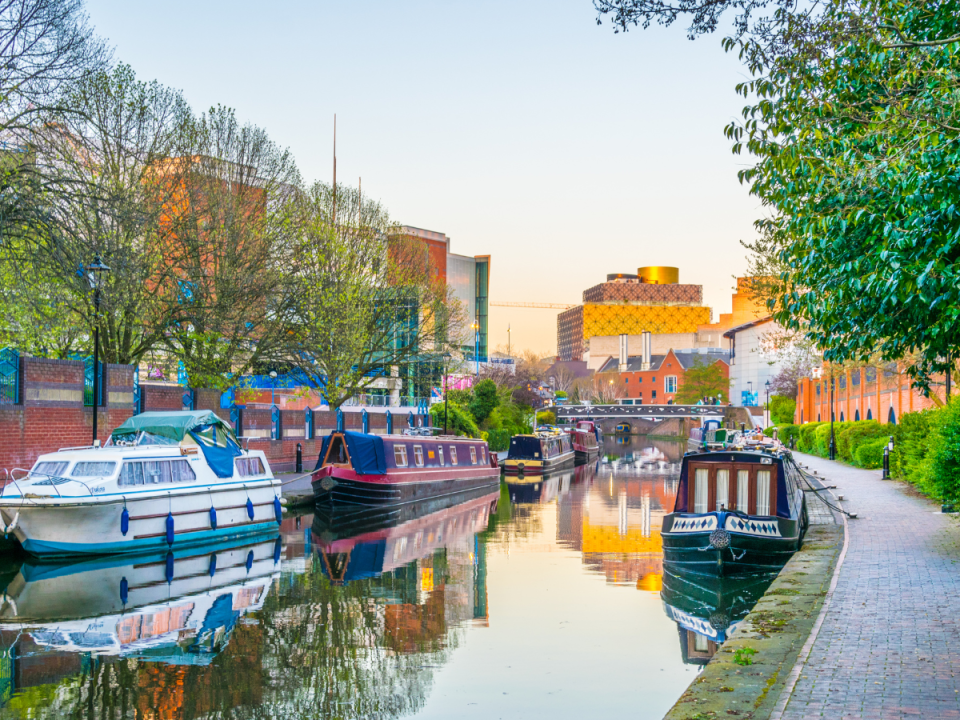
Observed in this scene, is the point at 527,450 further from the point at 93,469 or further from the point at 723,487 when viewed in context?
the point at 93,469

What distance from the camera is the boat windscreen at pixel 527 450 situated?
164 ft

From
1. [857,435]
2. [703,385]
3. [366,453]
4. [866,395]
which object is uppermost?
[703,385]

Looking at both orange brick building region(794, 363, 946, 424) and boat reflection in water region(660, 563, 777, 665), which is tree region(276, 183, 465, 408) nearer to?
boat reflection in water region(660, 563, 777, 665)

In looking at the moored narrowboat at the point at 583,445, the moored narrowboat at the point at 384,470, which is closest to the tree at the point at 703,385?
the moored narrowboat at the point at 583,445

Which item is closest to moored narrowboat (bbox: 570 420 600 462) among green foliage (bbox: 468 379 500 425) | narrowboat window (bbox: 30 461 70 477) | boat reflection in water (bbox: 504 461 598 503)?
boat reflection in water (bbox: 504 461 598 503)

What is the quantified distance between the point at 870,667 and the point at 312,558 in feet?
46.4

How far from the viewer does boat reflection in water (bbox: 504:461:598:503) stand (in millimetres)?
37188

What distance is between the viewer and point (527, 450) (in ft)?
164

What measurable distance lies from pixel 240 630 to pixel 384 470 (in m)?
17.0

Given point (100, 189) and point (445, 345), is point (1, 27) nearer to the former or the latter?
point (100, 189)

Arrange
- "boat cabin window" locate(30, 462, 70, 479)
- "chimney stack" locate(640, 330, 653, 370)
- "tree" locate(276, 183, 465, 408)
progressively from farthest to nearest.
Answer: "chimney stack" locate(640, 330, 653, 370)
"tree" locate(276, 183, 465, 408)
"boat cabin window" locate(30, 462, 70, 479)

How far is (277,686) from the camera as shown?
10492 millimetres

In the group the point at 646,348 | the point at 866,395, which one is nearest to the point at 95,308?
the point at 866,395

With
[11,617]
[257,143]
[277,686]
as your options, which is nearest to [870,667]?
→ [277,686]
